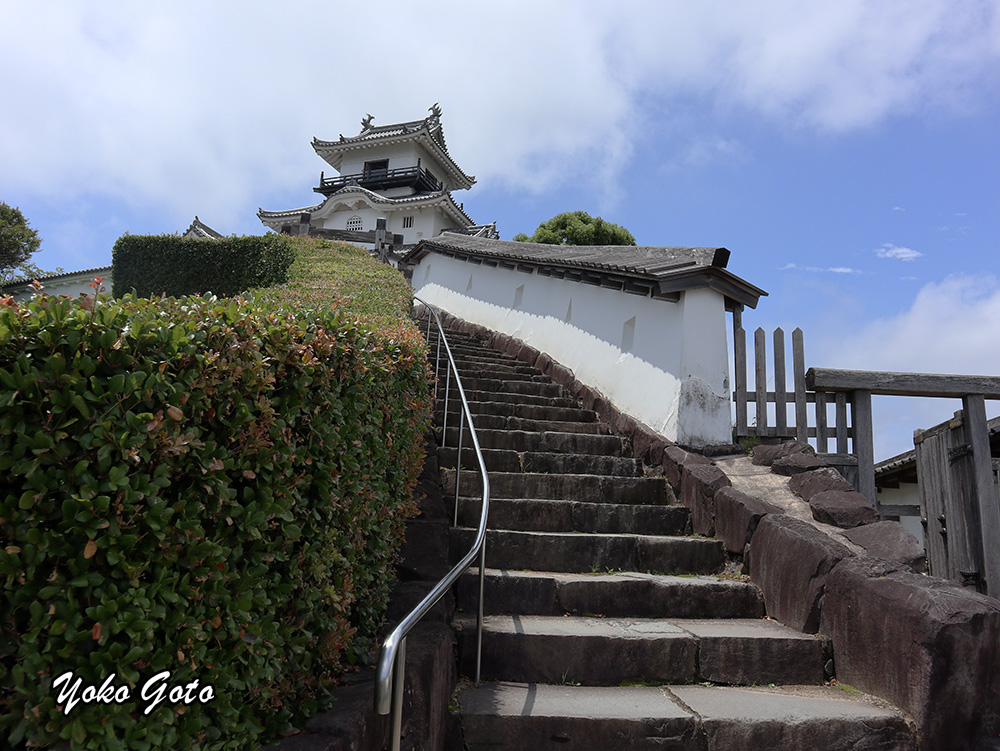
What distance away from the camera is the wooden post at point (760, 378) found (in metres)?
6.05

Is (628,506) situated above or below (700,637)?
above

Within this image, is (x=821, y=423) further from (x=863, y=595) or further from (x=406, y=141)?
(x=406, y=141)

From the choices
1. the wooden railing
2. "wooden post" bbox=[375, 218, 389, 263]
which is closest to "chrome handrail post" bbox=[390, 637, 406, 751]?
the wooden railing

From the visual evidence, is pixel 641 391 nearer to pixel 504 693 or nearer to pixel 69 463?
pixel 504 693

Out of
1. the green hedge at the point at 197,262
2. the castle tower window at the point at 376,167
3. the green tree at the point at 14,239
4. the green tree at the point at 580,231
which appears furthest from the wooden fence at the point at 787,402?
the castle tower window at the point at 376,167

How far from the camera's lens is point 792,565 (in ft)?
13.0

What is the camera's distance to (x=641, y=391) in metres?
6.48

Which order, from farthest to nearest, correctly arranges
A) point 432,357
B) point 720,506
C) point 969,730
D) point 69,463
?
point 432,357, point 720,506, point 969,730, point 69,463

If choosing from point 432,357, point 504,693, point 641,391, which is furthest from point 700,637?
point 432,357

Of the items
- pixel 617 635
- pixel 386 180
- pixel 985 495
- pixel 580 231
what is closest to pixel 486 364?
pixel 617 635

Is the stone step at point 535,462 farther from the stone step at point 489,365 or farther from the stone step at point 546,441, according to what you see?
the stone step at point 489,365

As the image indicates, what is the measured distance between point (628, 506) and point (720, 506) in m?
0.70

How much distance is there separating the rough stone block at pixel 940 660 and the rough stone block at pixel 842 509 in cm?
107

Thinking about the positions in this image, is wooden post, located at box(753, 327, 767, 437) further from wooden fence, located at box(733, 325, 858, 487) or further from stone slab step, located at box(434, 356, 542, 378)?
stone slab step, located at box(434, 356, 542, 378)
